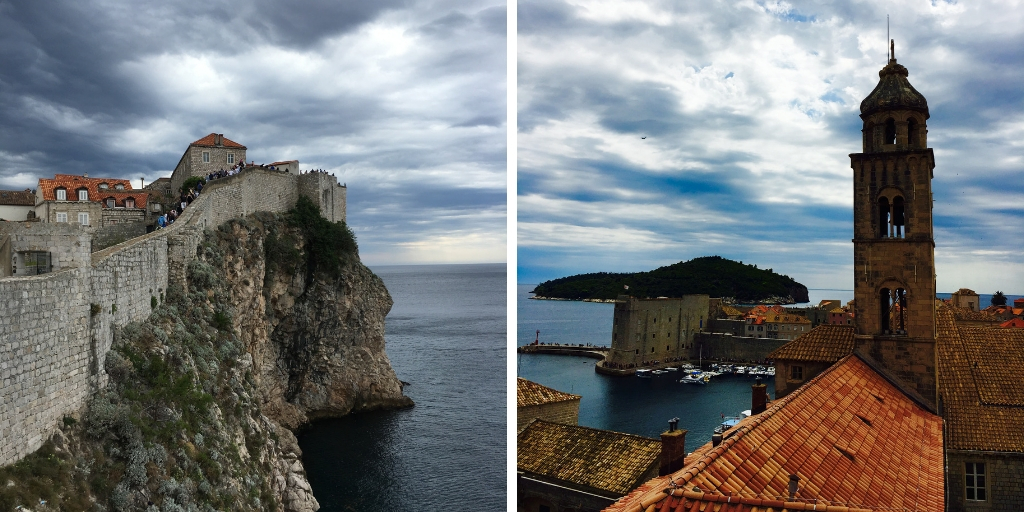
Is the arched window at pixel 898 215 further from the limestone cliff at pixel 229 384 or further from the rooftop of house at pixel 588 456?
the limestone cliff at pixel 229 384

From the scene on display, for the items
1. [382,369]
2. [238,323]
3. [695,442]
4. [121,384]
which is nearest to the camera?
[121,384]

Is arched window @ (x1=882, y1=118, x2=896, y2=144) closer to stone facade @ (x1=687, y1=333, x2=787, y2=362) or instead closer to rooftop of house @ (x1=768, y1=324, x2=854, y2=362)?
rooftop of house @ (x1=768, y1=324, x2=854, y2=362)

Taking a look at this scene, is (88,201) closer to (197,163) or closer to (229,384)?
(197,163)

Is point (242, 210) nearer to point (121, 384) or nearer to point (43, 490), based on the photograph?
point (121, 384)

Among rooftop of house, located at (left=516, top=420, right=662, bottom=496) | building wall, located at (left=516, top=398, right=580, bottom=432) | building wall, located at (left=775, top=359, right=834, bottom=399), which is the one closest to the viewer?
rooftop of house, located at (left=516, top=420, right=662, bottom=496)

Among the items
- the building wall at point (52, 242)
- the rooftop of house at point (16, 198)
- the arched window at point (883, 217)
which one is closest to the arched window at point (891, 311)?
the arched window at point (883, 217)

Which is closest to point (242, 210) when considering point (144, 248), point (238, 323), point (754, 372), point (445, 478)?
point (238, 323)

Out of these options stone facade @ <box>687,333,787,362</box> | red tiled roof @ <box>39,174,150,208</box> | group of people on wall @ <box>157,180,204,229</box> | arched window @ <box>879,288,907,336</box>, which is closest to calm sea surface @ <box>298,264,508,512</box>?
group of people on wall @ <box>157,180,204,229</box>
